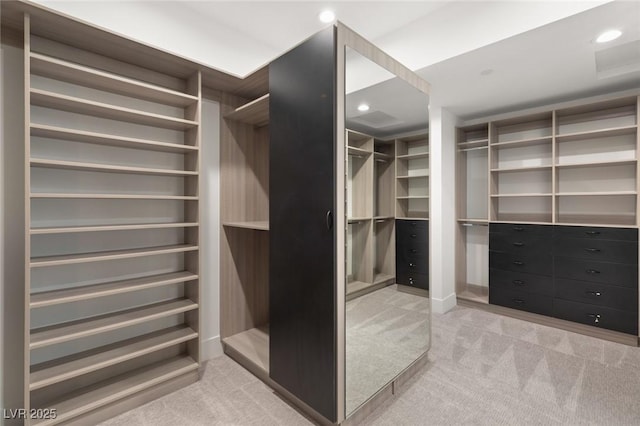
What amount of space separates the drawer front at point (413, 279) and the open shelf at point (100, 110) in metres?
1.93

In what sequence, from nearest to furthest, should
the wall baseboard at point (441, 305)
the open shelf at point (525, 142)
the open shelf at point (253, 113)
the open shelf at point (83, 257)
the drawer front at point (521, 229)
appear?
1. the open shelf at point (83, 257)
2. the open shelf at point (253, 113)
3. the drawer front at point (521, 229)
4. the open shelf at point (525, 142)
5. the wall baseboard at point (441, 305)

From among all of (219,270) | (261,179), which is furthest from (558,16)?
(219,270)

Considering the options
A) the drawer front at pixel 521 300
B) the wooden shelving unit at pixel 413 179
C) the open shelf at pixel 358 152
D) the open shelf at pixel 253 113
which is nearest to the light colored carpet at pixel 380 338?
the wooden shelving unit at pixel 413 179

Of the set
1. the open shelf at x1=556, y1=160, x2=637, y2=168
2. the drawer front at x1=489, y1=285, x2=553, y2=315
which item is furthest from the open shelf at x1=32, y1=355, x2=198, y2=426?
the open shelf at x1=556, y1=160, x2=637, y2=168

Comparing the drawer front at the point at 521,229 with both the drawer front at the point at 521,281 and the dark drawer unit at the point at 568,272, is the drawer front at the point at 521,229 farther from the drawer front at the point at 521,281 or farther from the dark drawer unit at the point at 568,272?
the drawer front at the point at 521,281

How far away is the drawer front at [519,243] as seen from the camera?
10.5 feet

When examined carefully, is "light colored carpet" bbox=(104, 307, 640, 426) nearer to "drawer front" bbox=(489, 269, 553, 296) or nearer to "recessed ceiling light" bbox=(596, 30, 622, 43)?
"drawer front" bbox=(489, 269, 553, 296)

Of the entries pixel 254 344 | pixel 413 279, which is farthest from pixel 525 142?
pixel 254 344

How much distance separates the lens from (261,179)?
2863 millimetres

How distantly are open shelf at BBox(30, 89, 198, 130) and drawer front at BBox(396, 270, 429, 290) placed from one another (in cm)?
193

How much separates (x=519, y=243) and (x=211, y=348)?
3.50 metres

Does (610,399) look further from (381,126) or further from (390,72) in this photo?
(390,72)

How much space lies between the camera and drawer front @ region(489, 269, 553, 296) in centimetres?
320

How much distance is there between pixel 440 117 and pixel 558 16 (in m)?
1.68
